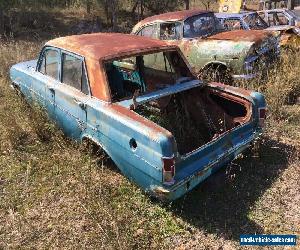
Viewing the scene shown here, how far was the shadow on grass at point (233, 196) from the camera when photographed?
159 inches

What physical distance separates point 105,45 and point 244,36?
353cm

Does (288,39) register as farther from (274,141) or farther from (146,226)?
(146,226)

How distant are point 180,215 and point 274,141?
2.17 m

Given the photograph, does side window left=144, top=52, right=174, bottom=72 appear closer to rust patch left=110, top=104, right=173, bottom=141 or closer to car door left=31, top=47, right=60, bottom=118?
rust patch left=110, top=104, right=173, bottom=141

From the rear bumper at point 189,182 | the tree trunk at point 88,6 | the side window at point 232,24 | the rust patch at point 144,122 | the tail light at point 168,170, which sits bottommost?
the rear bumper at point 189,182

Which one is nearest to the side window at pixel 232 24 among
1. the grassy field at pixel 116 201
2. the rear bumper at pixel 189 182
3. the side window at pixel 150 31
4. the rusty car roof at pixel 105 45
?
the side window at pixel 150 31

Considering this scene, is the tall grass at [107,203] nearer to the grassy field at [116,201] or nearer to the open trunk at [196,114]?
the grassy field at [116,201]

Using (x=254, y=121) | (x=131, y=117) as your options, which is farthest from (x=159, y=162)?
(x=254, y=121)

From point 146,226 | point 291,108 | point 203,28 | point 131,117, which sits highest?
point 203,28

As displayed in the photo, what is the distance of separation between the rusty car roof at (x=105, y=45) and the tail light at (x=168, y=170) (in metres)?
1.58

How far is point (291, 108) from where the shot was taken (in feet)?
21.8

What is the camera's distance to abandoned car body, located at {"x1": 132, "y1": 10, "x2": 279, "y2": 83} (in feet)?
23.1

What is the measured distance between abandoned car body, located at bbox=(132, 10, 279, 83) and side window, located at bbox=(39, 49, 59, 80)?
9.83 ft

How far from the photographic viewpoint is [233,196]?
14.6ft
